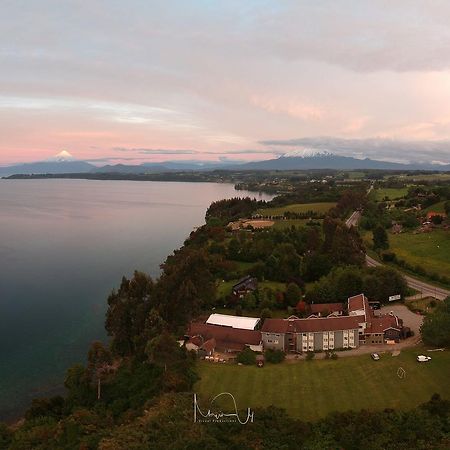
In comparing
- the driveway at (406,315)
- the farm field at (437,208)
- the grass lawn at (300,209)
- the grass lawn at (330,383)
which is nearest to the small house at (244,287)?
the driveway at (406,315)

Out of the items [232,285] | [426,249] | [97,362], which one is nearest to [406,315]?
[232,285]

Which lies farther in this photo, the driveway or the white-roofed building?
the white-roofed building

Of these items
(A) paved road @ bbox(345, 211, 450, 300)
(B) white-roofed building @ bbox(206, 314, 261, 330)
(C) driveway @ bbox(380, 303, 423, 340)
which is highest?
(B) white-roofed building @ bbox(206, 314, 261, 330)

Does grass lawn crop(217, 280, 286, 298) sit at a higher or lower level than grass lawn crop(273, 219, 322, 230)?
lower

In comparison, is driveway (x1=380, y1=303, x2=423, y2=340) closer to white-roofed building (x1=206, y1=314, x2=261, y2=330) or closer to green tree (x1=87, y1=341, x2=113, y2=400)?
white-roofed building (x1=206, y1=314, x2=261, y2=330)

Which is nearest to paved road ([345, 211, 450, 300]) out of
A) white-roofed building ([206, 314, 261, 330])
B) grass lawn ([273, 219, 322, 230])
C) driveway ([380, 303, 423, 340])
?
driveway ([380, 303, 423, 340])

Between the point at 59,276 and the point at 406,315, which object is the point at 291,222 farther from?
the point at 406,315
